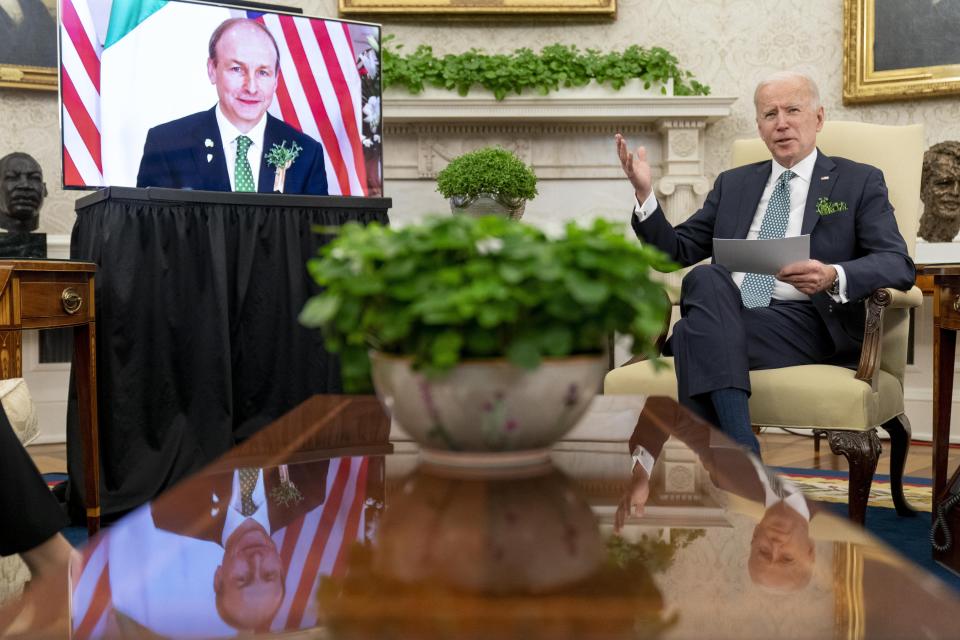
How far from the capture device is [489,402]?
33.1 inches

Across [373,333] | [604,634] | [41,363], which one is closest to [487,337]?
[373,333]

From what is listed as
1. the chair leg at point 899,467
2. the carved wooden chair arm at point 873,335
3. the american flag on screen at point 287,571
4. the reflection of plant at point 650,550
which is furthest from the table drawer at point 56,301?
the chair leg at point 899,467

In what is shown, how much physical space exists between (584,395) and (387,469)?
31cm

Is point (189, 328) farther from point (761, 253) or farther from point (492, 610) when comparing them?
point (492, 610)

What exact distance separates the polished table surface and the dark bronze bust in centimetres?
287

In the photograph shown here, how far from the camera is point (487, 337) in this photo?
80 centimetres

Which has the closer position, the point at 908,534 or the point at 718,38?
the point at 908,534

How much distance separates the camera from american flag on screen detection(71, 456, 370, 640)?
23.1 inches

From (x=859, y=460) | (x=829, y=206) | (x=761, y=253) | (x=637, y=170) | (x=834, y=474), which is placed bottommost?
(x=834, y=474)

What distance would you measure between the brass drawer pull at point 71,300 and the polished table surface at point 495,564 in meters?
1.33

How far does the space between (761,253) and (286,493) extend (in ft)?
5.06

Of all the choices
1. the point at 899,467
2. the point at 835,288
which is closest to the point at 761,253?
the point at 835,288

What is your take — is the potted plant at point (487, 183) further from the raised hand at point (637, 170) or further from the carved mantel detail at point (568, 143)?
the raised hand at point (637, 170)

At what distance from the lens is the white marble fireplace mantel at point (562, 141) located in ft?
12.6
